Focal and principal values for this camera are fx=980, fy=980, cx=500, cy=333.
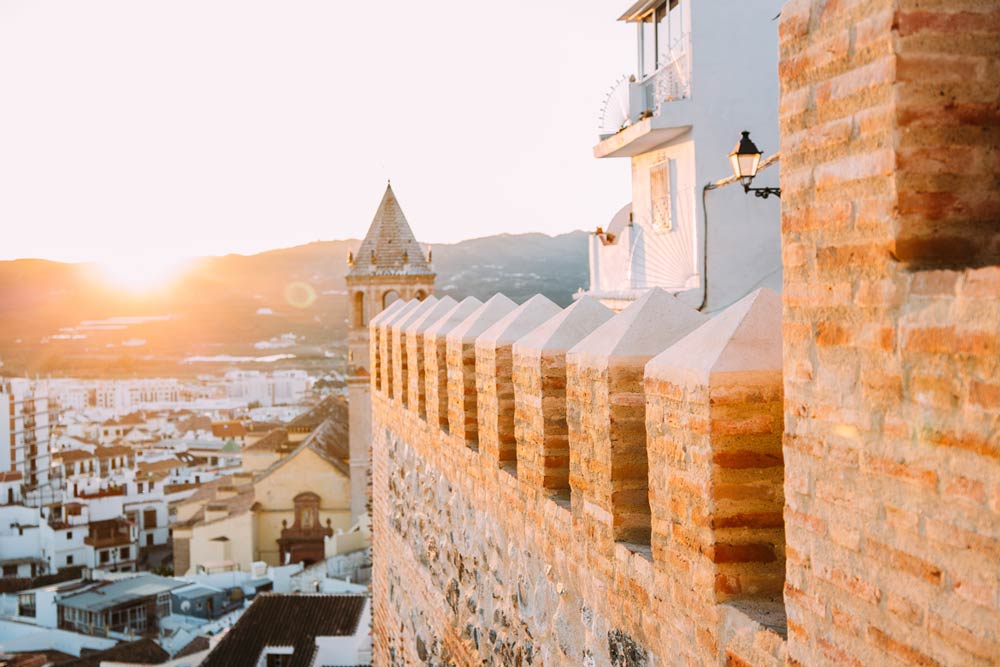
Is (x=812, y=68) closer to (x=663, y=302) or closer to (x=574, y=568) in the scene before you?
(x=663, y=302)

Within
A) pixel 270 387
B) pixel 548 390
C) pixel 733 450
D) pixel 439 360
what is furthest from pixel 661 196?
pixel 270 387

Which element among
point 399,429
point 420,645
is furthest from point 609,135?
point 420,645

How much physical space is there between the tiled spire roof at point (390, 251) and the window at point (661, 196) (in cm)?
2209

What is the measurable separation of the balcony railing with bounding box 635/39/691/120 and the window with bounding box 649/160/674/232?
71 centimetres

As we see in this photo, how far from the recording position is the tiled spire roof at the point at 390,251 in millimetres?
33438

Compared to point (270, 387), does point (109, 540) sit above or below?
below

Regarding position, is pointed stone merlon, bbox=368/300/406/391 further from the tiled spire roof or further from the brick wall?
the tiled spire roof

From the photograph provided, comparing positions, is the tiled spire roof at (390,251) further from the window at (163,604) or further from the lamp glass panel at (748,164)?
the lamp glass panel at (748,164)

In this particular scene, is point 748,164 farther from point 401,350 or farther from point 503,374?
point 503,374

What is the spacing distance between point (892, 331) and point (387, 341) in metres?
6.02

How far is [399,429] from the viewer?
6.94 metres

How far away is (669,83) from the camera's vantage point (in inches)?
432

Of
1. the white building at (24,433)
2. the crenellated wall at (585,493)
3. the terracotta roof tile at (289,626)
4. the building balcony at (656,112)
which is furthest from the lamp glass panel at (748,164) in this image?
the white building at (24,433)

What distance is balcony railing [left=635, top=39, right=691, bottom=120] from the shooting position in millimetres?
10545
